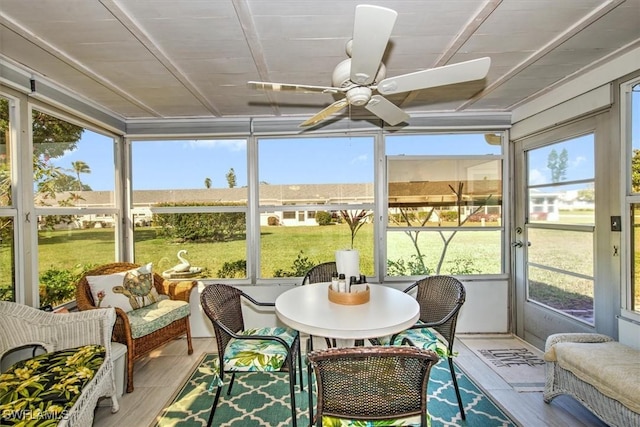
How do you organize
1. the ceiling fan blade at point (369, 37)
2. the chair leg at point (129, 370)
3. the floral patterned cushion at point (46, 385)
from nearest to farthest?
the ceiling fan blade at point (369, 37), the floral patterned cushion at point (46, 385), the chair leg at point (129, 370)

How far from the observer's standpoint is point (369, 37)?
121cm

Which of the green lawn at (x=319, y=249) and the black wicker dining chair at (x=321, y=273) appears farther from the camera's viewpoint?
the green lawn at (x=319, y=249)

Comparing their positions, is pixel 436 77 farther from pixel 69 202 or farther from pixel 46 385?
pixel 69 202

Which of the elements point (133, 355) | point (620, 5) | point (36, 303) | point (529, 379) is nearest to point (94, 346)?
point (133, 355)

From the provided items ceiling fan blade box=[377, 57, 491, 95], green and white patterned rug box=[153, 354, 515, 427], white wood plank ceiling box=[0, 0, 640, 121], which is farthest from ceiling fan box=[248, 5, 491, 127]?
green and white patterned rug box=[153, 354, 515, 427]

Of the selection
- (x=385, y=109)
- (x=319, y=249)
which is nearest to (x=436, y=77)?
(x=385, y=109)

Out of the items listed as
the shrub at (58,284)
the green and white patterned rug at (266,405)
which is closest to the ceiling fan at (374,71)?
the green and white patterned rug at (266,405)

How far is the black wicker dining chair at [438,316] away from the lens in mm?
1972

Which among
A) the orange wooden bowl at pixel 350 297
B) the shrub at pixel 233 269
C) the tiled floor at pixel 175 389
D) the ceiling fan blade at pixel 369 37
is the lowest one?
the tiled floor at pixel 175 389

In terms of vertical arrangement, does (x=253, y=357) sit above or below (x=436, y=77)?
below

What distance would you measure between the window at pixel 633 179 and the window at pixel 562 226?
0.29 metres

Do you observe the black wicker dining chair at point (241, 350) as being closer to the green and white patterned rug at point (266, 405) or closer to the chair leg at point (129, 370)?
the green and white patterned rug at point (266, 405)

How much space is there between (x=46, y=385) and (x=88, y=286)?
3.92ft

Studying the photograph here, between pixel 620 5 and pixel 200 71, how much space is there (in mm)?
2624
